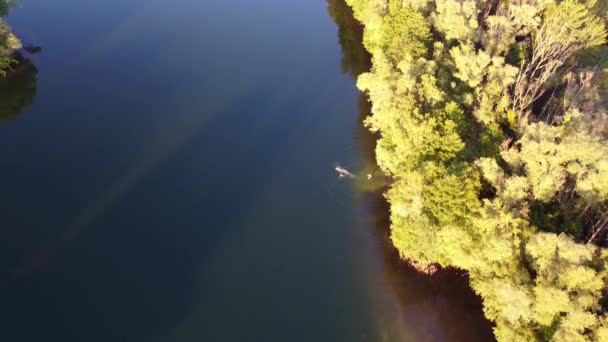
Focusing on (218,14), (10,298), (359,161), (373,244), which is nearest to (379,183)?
(359,161)

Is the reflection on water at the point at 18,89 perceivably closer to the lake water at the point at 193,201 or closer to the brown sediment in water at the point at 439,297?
the lake water at the point at 193,201

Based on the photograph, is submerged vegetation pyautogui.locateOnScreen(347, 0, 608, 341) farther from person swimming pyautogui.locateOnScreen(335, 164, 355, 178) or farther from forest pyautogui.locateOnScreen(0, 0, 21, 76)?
forest pyautogui.locateOnScreen(0, 0, 21, 76)

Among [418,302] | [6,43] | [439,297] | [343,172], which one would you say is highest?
[343,172]

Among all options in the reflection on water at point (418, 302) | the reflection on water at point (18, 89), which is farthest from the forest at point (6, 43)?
the reflection on water at point (418, 302)

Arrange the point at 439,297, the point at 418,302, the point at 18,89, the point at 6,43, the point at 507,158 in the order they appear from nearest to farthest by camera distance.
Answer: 1. the point at 507,158
2. the point at 418,302
3. the point at 439,297
4. the point at 6,43
5. the point at 18,89

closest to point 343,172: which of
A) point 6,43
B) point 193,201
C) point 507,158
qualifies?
point 193,201

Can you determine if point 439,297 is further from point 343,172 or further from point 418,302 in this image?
point 343,172

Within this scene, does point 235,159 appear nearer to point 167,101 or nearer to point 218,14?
point 167,101
